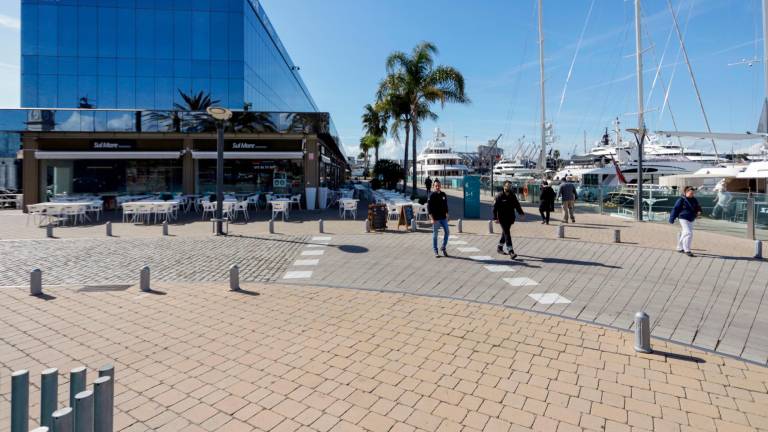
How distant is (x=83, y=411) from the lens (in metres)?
2.22

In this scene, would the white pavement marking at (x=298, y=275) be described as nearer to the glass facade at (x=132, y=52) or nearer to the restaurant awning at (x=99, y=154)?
the restaurant awning at (x=99, y=154)

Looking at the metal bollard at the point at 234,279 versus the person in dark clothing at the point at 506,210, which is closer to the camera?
the metal bollard at the point at 234,279

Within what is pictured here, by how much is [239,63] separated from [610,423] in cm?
3618

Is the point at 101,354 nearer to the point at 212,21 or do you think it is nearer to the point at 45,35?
the point at 212,21

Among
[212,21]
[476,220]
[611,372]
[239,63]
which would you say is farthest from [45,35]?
[611,372]

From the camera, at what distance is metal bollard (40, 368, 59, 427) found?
234 cm

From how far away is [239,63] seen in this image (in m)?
34.1

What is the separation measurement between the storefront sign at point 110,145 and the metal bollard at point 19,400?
72.2 ft

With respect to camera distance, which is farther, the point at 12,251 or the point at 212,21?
the point at 212,21

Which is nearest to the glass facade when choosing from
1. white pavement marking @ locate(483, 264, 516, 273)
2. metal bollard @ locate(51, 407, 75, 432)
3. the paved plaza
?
the paved plaza

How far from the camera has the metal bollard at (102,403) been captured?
244 cm

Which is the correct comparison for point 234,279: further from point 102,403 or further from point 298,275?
point 102,403

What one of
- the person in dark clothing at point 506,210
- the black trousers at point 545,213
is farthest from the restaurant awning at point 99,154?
the person in dark clothing at point 506,210

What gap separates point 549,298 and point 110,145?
870 inches
